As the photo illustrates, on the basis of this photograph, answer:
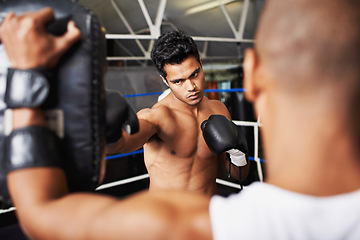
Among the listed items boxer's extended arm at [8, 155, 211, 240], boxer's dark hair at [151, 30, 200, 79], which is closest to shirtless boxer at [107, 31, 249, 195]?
boxer's dark hair at [151, 30, 200, 79]

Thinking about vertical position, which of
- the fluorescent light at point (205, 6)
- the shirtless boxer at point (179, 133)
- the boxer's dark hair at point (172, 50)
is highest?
the fluorescent light at point (205, 6)

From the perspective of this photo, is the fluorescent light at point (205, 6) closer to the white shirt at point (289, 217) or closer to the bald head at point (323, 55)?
the bald head at point (323, 55)

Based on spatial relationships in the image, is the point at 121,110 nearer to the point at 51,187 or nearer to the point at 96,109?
the point at 96,109

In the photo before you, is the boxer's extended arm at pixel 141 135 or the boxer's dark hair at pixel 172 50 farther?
the boxer's dark hair at pixel 172 50

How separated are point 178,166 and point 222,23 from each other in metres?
5.78

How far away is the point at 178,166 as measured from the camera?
1.54m

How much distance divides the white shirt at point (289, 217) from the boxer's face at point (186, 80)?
3.72ft

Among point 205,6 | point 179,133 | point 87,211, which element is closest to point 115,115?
point 87,211

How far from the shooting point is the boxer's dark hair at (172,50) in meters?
1.58

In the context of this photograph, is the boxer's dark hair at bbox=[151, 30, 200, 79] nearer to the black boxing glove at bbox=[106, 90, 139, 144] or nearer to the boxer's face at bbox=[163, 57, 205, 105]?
the boxer's face at bbox=[163, 57, 205, 105]

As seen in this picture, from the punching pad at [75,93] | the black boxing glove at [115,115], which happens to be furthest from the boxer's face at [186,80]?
the punching pad at [75,93]

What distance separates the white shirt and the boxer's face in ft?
3.72

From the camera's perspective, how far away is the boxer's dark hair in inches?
62.3

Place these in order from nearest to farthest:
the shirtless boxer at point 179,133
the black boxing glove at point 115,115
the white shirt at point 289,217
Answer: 1. the white shirt at point 289,217
2. the black boxing glove at point 115,115
3. the shirtless boxer at point 179,133
